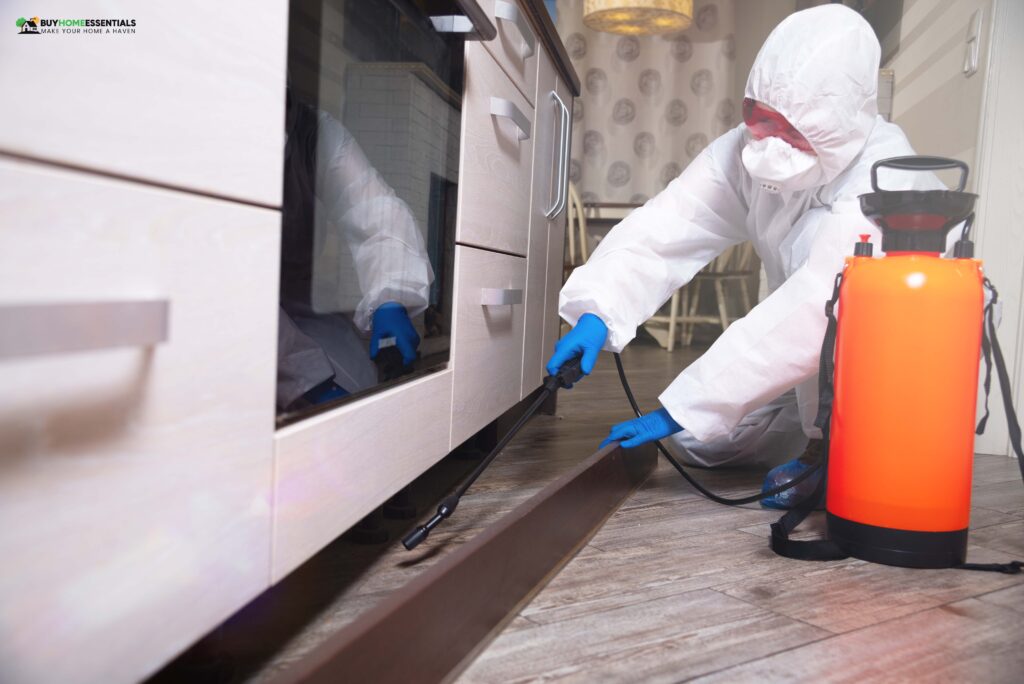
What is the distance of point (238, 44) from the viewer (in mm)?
542

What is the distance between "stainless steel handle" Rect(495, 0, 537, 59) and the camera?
3.83 feet

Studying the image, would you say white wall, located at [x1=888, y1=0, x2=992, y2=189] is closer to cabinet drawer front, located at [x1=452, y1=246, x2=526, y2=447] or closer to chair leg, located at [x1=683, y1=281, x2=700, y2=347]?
cabinet drawer front, located at [x1=452, y1=246, x2=526, y2=447]

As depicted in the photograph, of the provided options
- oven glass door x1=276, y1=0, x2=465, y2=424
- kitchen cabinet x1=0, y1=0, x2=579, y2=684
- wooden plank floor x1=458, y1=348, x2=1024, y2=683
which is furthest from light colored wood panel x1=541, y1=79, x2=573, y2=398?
Answer: kitchen cabinet x1=0, y1=0, x2=579, y2=684

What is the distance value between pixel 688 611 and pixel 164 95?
0.78m

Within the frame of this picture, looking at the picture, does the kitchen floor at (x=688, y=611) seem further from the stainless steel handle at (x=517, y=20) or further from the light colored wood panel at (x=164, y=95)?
the stainless steel handle at (x=517, y=20)

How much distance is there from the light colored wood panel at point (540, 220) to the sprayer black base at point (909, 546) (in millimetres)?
732

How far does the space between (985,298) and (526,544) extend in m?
0.77

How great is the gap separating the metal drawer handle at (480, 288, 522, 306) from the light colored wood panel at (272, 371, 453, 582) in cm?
23

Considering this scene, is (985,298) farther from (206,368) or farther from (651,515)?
(206,368)

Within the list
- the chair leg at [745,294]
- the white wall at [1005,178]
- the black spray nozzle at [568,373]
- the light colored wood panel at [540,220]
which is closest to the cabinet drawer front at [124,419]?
the black spray nozzle at [568,373]

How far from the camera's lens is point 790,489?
1464 mm

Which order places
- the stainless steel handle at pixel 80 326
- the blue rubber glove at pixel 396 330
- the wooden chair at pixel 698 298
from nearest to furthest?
the stainless steel handle at pixel 80 326 → the blue rubber glove at pixel 396 330 → the wooden chair at pixel 698 298

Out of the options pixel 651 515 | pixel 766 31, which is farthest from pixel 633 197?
pixel 651 515

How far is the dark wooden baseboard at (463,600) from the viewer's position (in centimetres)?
61
